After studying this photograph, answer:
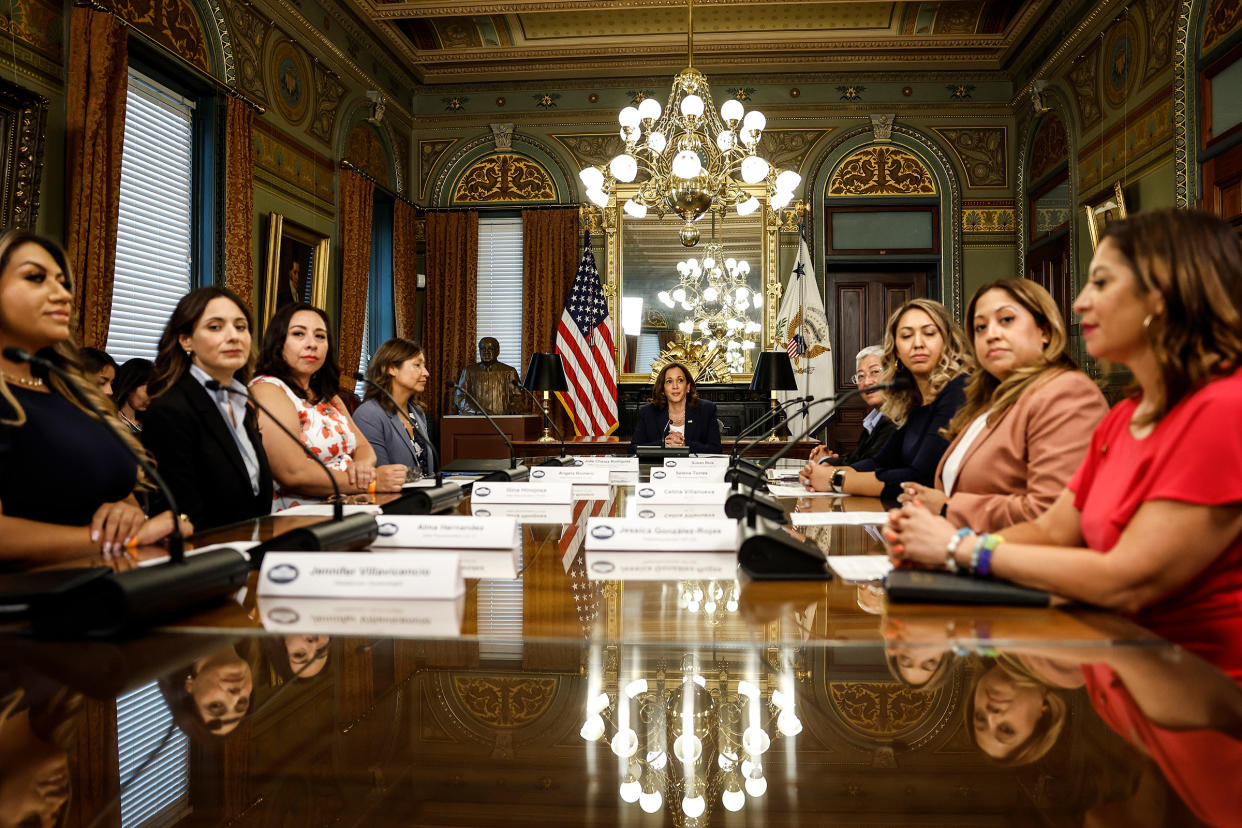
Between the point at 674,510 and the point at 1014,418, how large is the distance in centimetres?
86

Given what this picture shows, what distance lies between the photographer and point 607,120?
28.8 feet

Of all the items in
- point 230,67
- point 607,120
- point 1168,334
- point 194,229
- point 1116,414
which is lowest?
point 1116,414

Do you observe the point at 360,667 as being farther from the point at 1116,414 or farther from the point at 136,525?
the point at 1116,414

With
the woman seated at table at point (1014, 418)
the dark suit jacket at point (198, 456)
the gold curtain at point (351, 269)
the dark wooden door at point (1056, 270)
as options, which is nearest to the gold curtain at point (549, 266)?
the gold curtain at point (351, 269)

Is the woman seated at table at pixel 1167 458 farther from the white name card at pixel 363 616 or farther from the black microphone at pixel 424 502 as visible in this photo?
the black microphone at pixel 424 502

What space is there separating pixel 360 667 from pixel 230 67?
583cm

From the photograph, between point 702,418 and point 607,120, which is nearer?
point 702,418

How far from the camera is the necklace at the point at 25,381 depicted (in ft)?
6.28

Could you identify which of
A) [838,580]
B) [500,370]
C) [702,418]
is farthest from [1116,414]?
[500,370]

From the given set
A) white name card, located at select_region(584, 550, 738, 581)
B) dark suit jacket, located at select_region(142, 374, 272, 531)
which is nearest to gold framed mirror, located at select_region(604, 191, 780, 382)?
dark suit jacket, located at select_region(142, 374, 272, 531)

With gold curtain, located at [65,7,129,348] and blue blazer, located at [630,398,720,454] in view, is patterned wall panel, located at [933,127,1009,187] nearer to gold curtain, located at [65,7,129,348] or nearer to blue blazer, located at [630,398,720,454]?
blue blazer, located at [630,398,720,454]

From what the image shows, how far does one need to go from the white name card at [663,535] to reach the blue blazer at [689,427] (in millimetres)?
3713

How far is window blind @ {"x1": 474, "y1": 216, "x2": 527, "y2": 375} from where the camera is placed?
908 cm

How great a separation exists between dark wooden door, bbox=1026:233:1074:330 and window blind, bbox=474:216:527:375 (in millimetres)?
4891
